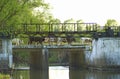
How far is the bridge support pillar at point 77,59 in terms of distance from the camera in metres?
59.8

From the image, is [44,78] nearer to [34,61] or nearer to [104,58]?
[104,58]

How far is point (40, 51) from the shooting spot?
5744 centimetres

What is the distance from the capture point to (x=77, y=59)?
6247cm

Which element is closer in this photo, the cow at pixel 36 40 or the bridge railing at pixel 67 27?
the bridge railing at pixel 67 27

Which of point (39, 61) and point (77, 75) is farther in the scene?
point (39, 61)

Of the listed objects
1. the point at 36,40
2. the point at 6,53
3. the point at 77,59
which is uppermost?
the point at 36,40

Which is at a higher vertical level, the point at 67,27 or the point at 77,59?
the point at 67,27

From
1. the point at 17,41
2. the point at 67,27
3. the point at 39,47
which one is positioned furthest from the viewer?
the point at 17,41

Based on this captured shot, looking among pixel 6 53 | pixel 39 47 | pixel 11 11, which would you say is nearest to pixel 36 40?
pixel 39 47

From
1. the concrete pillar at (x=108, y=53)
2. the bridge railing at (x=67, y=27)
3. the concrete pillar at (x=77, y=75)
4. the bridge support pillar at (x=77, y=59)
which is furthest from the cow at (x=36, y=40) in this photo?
the concrete pillar at (x=77, y=75)

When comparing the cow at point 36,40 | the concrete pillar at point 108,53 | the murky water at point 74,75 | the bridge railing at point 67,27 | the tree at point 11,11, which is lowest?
the murky water at point 74,75

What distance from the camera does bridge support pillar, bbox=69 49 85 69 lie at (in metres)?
59.8

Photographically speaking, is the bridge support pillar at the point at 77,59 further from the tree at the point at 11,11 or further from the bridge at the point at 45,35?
the tree at the point at 11,11

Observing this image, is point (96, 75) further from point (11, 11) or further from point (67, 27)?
point (11, 11)
